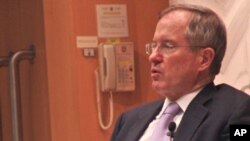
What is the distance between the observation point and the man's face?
1920 millimetres

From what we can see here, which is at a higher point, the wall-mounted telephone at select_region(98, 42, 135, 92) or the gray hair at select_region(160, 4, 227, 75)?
the gray hair at select_region(160, 4, 227, 75)

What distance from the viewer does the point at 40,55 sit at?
3340 millimetres

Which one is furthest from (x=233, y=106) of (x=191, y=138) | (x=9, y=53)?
(x=9, y=53)

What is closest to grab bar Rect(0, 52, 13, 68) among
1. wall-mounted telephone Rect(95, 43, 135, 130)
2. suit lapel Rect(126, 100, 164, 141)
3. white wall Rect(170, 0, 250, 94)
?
wall-mounted telephone Rect(95, 43, 135, 130)

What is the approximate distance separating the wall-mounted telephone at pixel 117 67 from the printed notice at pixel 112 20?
0.08 m

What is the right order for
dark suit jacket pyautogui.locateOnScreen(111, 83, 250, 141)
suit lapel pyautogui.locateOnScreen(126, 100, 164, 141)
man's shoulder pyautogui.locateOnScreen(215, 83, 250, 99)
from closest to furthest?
Answer: 1. dark suit jacket pyautogui.locateOnScreen(111, 83, 250, 141)
2. man's shoulder pyautogui.locateOnScreen(215, 83, 250, 99)
3. suit lapel pyautogui.locateOnScreen(126, 100, 164, 141)

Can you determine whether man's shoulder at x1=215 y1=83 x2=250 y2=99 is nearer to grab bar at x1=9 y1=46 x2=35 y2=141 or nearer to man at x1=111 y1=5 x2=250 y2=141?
man at x1=111 y1=5 x2=250 y2=141

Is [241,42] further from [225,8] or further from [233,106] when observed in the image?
[233,106]

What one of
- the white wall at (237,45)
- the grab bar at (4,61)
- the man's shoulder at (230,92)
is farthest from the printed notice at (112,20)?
the man's shoulder at (230,92)

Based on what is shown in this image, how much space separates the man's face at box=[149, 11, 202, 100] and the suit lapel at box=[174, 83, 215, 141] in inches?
3.2

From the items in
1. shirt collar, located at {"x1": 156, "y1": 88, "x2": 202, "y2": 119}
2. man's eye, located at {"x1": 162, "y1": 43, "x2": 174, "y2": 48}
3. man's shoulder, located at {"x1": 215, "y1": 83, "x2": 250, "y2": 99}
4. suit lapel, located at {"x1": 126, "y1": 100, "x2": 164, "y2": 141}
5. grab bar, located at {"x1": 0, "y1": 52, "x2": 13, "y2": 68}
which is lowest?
suit lapel, located at {"x1": 126, "y1": 100, "x2": 164, "y2": 141}

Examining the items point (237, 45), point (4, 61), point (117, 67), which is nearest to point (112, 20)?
point (117, 67)

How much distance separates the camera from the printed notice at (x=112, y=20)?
117 inches

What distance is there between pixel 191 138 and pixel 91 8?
137 cm
